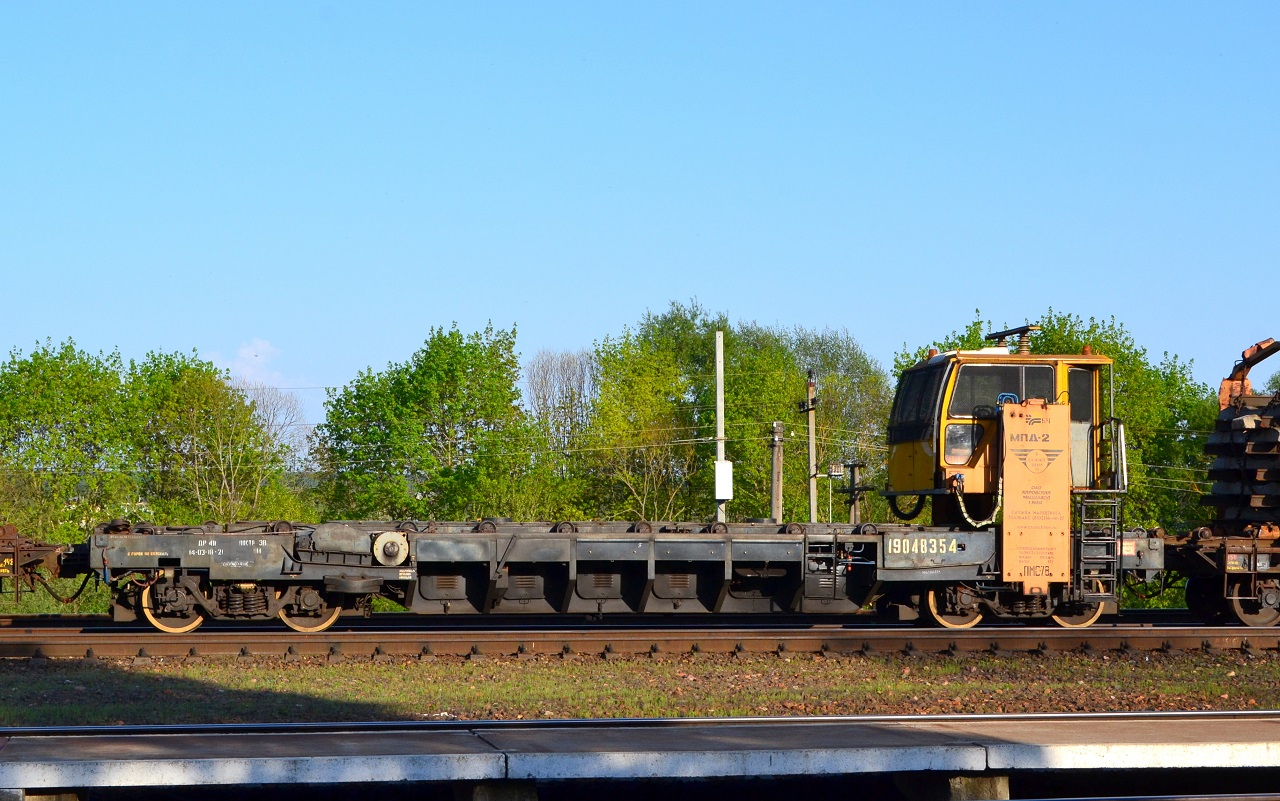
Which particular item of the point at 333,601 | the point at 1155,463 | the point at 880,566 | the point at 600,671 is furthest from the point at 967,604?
the point at 1155,463

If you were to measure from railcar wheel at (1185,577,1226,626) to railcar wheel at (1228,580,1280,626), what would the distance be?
24 cm

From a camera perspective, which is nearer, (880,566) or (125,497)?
(880,566)

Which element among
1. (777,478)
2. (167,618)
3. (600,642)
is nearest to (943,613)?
(600,642)

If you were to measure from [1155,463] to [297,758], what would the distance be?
47782 millimetres

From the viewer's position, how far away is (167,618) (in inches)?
552

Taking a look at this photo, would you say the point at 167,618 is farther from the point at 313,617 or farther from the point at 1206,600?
the point at 1206,600

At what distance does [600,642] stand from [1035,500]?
18.3ft

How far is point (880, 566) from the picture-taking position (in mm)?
14328

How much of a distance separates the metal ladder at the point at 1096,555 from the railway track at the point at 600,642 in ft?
1.75

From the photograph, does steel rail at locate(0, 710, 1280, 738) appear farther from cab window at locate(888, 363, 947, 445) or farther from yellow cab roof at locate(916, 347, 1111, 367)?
yellow cab roof at locate(916, 347, 1111, 367)

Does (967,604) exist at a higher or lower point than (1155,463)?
lower

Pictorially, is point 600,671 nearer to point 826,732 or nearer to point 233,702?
point 233,702

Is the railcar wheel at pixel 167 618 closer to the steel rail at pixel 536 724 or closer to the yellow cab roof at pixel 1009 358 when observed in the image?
the steel rail at pixel 536 724

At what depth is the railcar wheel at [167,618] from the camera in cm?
1391
